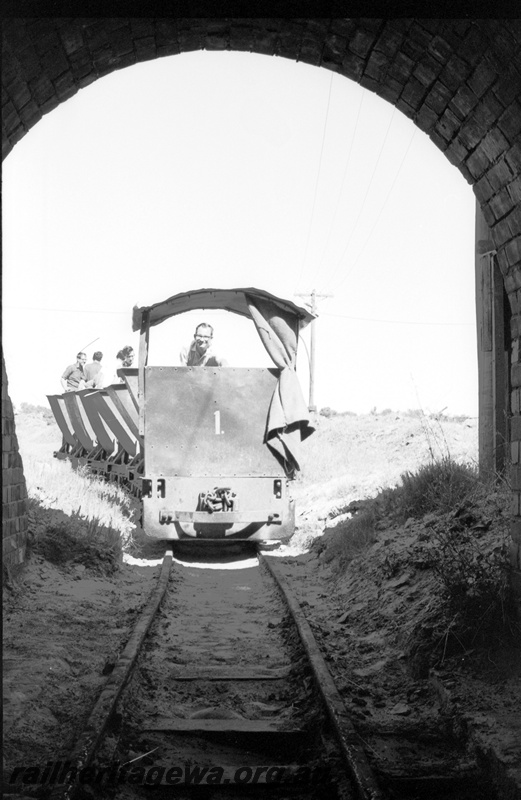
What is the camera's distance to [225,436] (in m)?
10.2

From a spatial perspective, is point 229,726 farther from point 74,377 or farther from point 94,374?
point 74,377

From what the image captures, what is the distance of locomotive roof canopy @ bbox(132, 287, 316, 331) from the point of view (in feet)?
34.5

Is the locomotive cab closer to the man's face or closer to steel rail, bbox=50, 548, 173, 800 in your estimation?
the man's face

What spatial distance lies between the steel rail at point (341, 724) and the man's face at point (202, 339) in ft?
18.7

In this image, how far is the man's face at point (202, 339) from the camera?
37.0ft

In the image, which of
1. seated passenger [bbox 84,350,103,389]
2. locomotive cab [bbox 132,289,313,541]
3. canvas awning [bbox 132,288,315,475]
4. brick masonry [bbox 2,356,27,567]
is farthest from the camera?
seated passenger [bbox 84,350,103,389]

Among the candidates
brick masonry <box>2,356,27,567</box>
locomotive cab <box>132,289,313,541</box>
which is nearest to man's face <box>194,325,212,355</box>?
locomotive cab <box>132,289,313,541</box>

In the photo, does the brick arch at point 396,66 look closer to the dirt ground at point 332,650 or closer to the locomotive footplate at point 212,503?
the dirt ground at point 332,650

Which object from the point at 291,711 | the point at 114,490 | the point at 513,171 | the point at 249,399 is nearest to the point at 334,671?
the point at 291,711

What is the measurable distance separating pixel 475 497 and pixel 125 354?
11.3 meters

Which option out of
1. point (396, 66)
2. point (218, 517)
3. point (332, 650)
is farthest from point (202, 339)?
point (396, 66)

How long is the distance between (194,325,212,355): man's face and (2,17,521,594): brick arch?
254 inches

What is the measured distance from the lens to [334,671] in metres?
5.00

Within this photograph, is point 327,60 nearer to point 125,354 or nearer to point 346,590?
point 346,590
